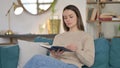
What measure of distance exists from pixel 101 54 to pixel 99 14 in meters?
1.67

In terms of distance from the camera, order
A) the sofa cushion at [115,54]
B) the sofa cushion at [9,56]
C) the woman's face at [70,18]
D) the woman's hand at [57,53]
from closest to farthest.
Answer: the woman's hand at [57,53]
the woman's face at [70,18]
the sofa cushion at [115,54]
the sofa cushion at [9,56]

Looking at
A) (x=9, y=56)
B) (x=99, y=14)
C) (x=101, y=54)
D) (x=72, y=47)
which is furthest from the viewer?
(x=99, y=14)

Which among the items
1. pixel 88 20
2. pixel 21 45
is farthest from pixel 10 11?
pixel 21 45

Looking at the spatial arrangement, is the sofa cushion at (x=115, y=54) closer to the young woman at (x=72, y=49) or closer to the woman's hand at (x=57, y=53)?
the young woman at (x=72, y=49)

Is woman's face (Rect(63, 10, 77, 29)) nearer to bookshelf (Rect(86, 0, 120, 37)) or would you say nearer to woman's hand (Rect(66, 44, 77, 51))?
woman's hand (Rect(66, 44, 77, 51))

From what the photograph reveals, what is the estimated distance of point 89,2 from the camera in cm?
424

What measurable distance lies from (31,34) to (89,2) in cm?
117

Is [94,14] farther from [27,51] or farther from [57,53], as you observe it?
[57,53]

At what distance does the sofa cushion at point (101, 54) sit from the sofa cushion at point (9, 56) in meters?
0.91

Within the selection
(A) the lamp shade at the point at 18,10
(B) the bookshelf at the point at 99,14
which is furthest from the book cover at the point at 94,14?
(A) the lamp shade at the point at 18,10

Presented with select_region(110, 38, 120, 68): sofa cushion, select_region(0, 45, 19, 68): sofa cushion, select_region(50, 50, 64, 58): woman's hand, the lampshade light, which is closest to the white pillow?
select_region(0, 45, 19, 68): sofa cushion

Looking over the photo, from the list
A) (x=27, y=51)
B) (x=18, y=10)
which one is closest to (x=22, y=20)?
(x=18, y=10)

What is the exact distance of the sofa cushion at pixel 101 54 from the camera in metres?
2.57

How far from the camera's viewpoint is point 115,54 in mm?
2578
